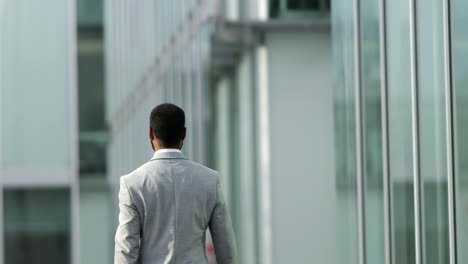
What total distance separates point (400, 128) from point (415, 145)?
38cm

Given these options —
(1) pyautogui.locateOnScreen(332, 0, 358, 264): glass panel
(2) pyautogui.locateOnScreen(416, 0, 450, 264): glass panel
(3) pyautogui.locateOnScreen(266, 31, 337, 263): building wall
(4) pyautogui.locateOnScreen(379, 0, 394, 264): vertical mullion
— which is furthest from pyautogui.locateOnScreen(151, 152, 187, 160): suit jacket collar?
(3) pyautogui.locateOnScreen(266, 31, 337, 263): building wall

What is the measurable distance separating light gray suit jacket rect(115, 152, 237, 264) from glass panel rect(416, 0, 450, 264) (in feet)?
4.48

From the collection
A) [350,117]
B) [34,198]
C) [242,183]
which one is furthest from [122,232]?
[34,198]

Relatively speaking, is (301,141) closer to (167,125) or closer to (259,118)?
(259,118)

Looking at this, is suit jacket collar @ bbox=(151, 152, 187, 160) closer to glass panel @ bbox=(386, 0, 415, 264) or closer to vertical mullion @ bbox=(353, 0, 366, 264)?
glass panel @ bbox=(386, 0, 415, 264)

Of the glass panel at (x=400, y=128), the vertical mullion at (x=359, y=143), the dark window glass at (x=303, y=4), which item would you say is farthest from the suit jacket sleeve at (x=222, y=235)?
the dark window glass at (x=303, y=4)

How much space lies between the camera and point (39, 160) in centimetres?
2930

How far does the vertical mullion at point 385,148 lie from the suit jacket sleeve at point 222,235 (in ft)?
7.38

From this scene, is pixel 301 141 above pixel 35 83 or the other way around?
the other way around

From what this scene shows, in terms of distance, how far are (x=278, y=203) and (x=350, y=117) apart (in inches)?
230

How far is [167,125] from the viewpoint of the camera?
517 cm

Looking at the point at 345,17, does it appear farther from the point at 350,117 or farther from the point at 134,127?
the point at 134,127

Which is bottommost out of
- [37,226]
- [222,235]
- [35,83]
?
[37,226]

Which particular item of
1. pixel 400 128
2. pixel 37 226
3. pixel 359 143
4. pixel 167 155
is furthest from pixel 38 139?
pixel 167 155
